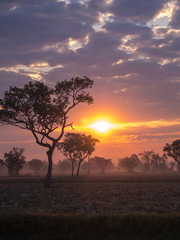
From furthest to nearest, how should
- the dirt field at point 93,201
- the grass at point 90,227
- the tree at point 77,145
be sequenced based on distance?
the tree at point 77,145, the dirt field at point 93,201, the grass at point 90,227

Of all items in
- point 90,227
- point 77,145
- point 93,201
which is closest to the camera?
point 90,227

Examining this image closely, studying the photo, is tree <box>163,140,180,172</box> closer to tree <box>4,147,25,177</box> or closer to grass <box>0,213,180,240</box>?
tree <box>4,147,25,177</box>

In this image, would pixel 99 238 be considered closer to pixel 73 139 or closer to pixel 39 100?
pixel 39 100

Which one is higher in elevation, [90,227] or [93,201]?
[90,227]

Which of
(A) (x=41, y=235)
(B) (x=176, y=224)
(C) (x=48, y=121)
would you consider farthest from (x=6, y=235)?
(C) (x=48, y=121)

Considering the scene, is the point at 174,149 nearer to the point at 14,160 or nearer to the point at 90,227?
the point at 14,160

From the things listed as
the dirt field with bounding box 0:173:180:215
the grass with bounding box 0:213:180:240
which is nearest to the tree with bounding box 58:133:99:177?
the dirt field with bounding box 0:173:180:215

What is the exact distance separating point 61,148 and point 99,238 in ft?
318

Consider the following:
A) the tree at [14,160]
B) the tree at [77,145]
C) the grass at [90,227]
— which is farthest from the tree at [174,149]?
the grass at [90,227]

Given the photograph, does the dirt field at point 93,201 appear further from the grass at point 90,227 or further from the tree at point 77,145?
the tree at point 77,145

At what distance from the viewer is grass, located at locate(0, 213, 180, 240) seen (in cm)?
1105

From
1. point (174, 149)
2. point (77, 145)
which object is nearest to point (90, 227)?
point (77, 145)

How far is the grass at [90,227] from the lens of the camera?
435 inches

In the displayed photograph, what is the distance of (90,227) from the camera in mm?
11820
